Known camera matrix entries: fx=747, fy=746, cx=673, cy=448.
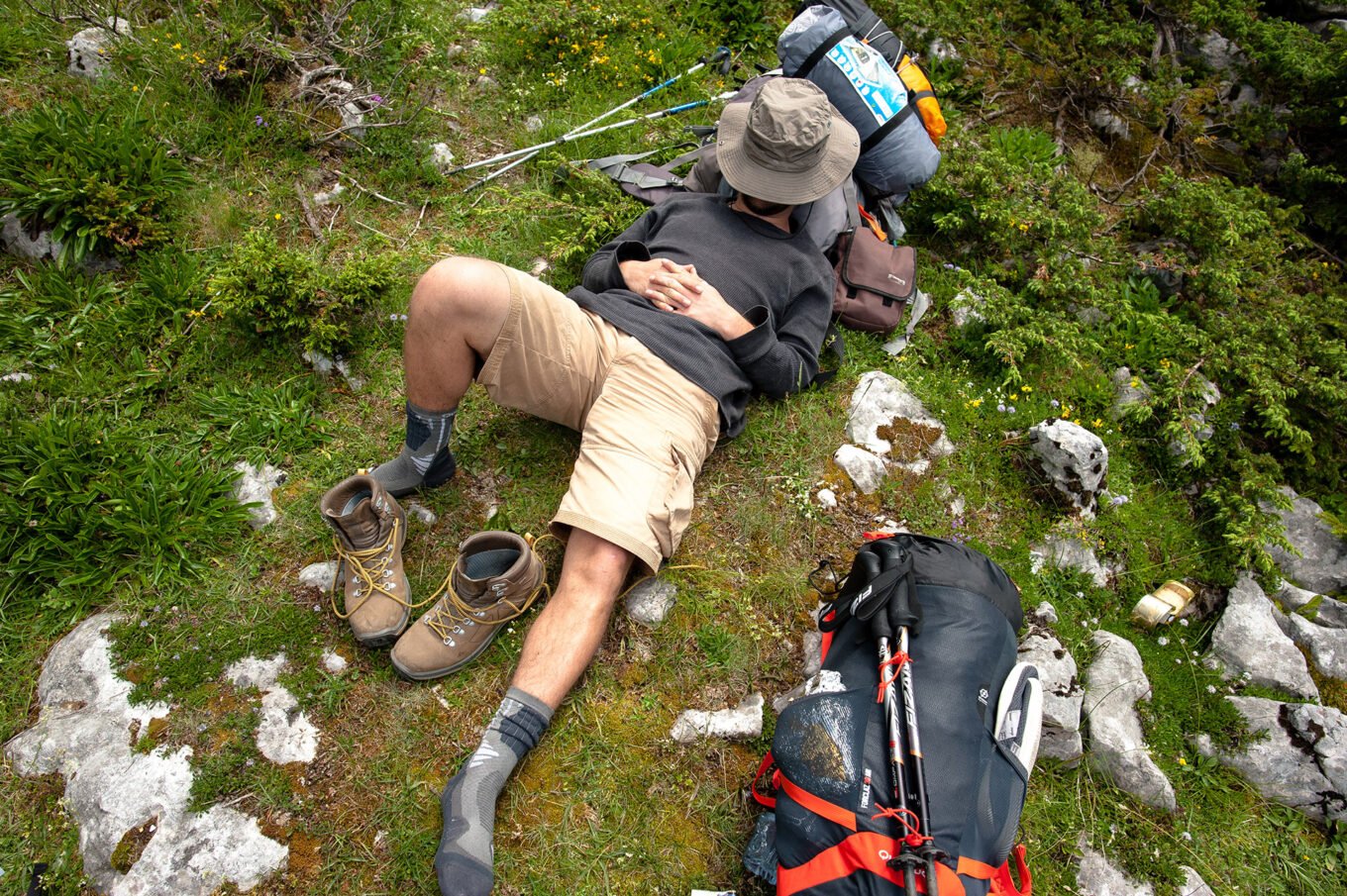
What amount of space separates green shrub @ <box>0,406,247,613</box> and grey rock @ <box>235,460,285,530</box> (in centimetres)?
8

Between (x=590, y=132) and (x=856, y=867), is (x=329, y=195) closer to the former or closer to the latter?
(x=590, y=132)

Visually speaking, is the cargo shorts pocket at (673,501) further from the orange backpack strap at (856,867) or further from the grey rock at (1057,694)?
the grey rock at (1057,694)

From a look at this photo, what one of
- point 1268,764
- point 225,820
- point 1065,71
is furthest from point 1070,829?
point 1065,71

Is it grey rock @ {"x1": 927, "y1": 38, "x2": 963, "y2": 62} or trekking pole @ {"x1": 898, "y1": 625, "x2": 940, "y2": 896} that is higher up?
grey rock @ {"x1": 927, "y1": 38, "x2": 963, "y2": 62}

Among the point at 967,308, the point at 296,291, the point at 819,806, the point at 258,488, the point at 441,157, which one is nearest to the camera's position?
the point at 819,806

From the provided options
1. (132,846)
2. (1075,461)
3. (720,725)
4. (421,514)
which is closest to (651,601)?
(720,725)

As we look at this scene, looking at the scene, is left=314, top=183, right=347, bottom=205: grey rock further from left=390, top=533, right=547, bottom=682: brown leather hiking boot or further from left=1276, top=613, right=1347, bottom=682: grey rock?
left=1276, top=613, right=1347, bottom=682: grey rock

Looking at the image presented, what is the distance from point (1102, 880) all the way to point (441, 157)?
5888mm

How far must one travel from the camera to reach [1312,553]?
15.0 ft

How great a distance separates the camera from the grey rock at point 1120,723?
3594 mm

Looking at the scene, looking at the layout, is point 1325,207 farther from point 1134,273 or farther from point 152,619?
point 152,619

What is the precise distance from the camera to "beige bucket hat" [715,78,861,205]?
388 centimetres

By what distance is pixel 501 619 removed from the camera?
11.6ft

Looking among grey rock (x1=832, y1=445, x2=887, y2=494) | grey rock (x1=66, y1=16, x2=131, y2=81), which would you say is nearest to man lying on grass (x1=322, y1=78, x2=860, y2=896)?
grey rock (x1=832, y1=445, x2=887, y2=494)
